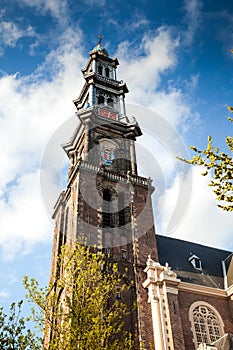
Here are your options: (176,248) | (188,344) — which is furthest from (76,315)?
(176,248)

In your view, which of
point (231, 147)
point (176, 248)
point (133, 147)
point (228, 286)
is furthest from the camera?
point (133, 147)

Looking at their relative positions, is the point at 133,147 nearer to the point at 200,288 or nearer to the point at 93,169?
the point at 93,169

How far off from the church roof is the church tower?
1713 millimetres

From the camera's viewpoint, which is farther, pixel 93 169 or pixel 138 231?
pixel 93 169

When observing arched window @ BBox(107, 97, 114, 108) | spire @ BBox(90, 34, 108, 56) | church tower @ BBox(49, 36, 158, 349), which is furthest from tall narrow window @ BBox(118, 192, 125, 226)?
spire @ BBox(90, 34, 108, 56)

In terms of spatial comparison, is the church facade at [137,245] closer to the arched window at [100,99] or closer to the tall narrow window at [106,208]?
the tall narrow window at [106,208]

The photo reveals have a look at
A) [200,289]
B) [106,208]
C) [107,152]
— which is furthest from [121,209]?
[200,289]

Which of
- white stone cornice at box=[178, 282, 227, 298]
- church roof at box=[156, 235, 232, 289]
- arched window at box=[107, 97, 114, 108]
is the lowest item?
white stone cornice at box=[178, 282, 227, 298]

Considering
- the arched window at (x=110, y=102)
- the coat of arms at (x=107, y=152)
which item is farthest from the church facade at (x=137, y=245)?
the arched window at (x=110, y=102)

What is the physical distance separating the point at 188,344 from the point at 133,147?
19.4 meters

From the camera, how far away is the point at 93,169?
30.3 m

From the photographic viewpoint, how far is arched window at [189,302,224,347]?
21.9 metres

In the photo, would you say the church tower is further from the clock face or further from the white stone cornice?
the white stone cornice

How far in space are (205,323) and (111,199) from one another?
442 inches
